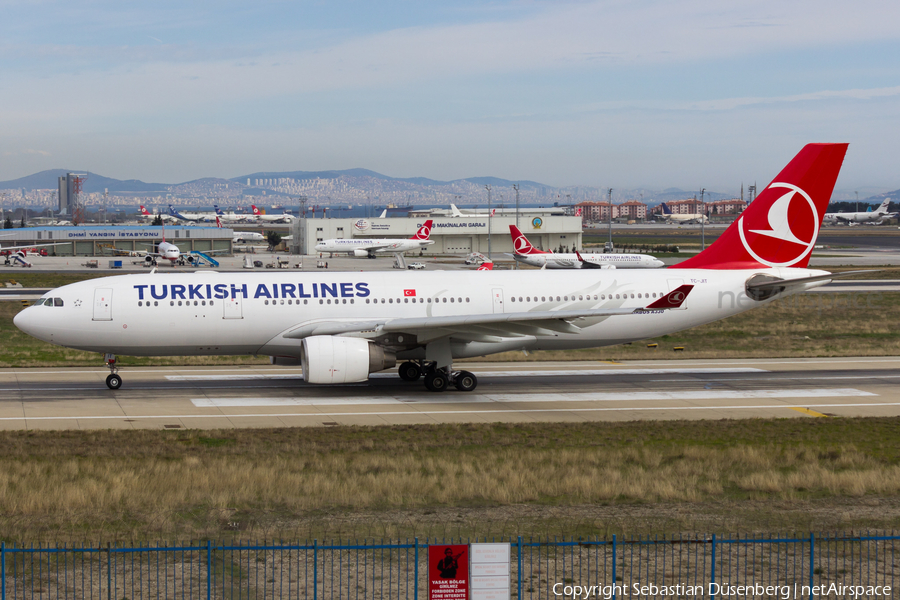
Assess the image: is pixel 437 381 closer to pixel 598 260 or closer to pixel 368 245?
pixel 598 260

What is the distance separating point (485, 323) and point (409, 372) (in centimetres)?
558

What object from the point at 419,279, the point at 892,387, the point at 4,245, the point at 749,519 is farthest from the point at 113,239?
the point at 749,519

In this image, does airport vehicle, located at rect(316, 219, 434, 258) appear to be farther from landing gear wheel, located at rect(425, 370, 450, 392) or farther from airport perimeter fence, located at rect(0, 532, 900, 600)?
airport perimeter fence, located at rect(0, 532, 900, 600)

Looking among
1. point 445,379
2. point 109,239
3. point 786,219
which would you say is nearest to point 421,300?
point 445,379

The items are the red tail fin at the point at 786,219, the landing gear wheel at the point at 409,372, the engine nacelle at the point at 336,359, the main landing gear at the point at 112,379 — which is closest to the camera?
the engine nacelle at the point at 336,359

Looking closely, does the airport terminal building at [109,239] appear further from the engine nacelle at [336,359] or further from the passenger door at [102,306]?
the engine nacelle at [336,359]

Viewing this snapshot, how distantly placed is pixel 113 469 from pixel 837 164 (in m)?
30.2

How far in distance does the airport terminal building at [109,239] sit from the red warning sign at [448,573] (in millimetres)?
147348

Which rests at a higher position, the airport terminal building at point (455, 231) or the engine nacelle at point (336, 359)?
the airport terminal building at point (455, 231)

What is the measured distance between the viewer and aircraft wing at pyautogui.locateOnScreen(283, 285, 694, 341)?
103 feet

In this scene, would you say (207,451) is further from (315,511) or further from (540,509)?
(540,509)

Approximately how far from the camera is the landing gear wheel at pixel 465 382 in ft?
111

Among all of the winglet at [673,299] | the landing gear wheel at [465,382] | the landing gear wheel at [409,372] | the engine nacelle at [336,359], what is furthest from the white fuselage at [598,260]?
the engine nacelle at [336,359]

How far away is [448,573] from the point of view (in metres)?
11.2
